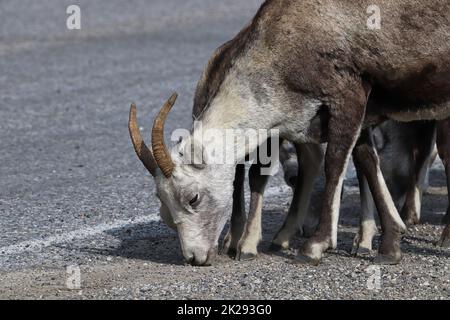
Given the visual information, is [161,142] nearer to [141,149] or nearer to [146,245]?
[141,149]

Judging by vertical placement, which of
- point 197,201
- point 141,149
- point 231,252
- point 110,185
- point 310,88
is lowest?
point 231,252

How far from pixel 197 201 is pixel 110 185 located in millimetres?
Answer: 3394

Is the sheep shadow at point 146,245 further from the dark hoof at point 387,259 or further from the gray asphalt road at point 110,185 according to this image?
the dark hoof at point 387,259

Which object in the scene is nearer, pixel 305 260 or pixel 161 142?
pixel 161 142

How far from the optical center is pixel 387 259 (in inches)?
394

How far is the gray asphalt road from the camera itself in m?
9.32

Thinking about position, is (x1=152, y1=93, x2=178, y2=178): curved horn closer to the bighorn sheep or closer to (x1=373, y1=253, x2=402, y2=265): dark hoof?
the bighorn sheep

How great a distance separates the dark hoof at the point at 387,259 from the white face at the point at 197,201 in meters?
1.25

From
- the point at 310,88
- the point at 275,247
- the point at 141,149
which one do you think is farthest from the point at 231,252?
the point at 310,88

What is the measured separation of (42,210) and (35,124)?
430 cm

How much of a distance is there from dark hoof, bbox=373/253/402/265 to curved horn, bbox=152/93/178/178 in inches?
69.3

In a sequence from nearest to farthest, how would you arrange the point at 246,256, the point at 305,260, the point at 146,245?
the point at 305,260 < the point at 246,256 < the point at 146,245

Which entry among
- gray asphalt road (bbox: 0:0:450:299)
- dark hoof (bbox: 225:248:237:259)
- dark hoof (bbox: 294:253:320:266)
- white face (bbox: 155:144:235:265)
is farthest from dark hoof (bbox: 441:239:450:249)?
white face (bbox: 155:144:235:265)

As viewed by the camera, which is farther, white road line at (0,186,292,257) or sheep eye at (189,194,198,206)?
white road line at (0,186,292,257)
